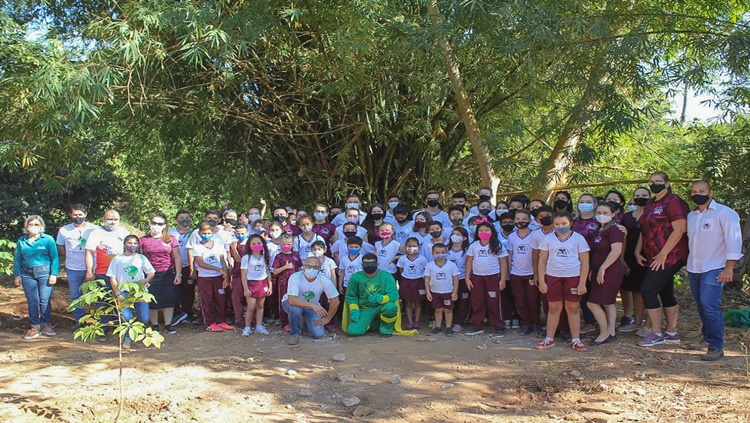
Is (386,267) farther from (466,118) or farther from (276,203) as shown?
(276,203)

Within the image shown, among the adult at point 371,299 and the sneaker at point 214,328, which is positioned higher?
the adult at point 371,299

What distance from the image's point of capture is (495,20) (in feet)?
18.8

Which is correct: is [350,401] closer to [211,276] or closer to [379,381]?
[379,381]

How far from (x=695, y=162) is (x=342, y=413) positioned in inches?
261

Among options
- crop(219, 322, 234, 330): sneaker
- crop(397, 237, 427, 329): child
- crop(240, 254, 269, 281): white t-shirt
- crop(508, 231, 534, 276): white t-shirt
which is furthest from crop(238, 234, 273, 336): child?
crop(508, 231, 534, 276): white t-shirt

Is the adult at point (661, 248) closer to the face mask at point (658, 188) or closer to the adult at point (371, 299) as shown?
the face mask at point (658, 188)

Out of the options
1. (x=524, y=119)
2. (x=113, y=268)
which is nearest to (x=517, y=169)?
(x=524, y=119)

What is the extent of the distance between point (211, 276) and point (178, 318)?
661mm

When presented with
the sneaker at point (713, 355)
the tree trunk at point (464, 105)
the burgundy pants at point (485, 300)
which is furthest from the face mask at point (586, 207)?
the tree trunk at point (464, 105)

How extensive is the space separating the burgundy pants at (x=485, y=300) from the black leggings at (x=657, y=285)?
130 centimetres

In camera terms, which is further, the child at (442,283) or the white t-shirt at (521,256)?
the child at (442,283)

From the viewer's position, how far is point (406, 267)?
6270 millimetres

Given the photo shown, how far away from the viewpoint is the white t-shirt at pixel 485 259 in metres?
5.91

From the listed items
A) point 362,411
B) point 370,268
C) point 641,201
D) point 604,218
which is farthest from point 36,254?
point 641,201
